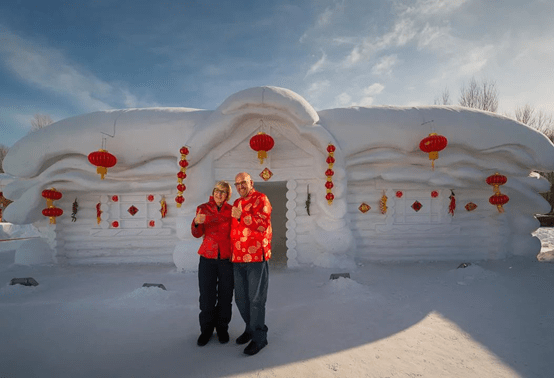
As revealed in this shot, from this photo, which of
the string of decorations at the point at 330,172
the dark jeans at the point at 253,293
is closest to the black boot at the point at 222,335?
the dark jeans at the point at 253,293

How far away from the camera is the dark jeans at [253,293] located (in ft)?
8.41

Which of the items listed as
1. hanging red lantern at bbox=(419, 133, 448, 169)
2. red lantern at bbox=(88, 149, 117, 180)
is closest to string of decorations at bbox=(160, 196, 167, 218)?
red lantern at bbox=(88, 149, 117, 180)

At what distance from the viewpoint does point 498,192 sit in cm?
617

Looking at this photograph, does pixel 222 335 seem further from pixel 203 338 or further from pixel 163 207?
pixel 163 207

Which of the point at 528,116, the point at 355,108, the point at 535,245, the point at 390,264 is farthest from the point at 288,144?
the point at 528,116

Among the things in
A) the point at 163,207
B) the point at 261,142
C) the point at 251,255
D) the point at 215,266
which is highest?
the point at 261,142

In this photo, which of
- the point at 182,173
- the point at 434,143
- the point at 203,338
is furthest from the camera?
the point at 182,173

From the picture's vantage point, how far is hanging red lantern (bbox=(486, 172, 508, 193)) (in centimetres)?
605

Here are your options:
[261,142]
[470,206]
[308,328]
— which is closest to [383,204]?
[470,206]

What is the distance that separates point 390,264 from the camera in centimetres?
632

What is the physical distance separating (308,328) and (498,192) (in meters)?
5.84

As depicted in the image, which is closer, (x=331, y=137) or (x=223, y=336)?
(x=223, y=336)

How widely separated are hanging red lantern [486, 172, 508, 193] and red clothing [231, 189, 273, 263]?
6.12 m

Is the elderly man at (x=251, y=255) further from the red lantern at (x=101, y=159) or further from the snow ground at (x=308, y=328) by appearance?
the red lantern at (x=101, y=159)
